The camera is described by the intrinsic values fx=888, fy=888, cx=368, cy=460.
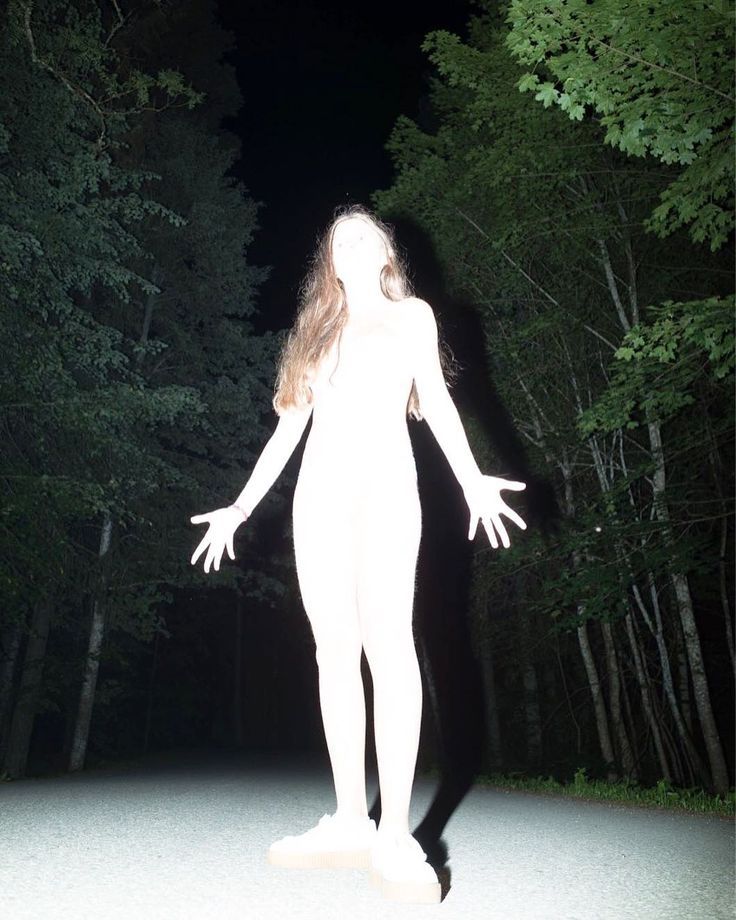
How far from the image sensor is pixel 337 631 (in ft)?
9.57

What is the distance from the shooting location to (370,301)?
10.6 feet

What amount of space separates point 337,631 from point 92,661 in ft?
48.4

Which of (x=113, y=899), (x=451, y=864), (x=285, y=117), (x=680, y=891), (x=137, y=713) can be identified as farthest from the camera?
(x=137, y=713)

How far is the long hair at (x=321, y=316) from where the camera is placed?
316 centimetres

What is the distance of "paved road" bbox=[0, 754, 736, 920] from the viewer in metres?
2.50

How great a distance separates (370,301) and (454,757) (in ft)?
47.9

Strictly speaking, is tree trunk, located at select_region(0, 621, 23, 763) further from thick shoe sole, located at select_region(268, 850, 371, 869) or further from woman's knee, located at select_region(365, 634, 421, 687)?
woman's knee, located at select_region(365, 634, 421, 687)

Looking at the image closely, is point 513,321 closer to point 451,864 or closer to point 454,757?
point 454,757

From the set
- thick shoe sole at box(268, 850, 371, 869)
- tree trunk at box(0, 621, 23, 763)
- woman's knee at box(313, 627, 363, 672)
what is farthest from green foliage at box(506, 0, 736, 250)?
tree trunk at box(0, 621, 23, 763)

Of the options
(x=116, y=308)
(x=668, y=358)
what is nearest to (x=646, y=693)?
(x=668, y=358)

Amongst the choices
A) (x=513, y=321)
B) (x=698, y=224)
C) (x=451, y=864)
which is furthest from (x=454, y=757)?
(x=451, y=864)

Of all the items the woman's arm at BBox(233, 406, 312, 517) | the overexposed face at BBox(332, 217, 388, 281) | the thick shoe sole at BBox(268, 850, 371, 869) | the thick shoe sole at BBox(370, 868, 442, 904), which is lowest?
the thick shoe sole at BBox(370, 868, 442, 904)

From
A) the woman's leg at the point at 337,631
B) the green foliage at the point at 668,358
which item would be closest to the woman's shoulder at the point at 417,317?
the woman's leg at the point at 337,631

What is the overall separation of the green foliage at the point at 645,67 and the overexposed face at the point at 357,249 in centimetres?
354
